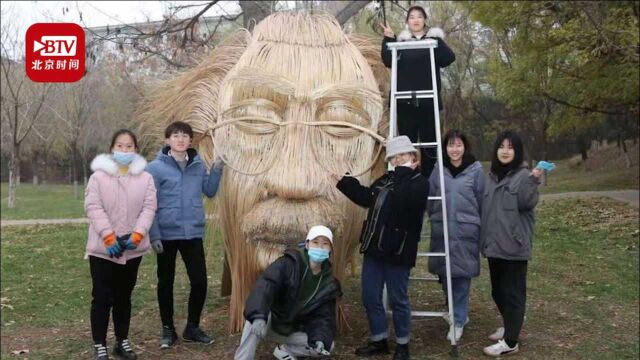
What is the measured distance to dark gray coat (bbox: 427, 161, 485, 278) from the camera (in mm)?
4516

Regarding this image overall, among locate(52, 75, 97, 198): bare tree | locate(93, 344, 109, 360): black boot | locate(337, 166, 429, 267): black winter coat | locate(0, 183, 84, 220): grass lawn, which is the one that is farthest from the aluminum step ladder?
locate(52, 75, 97, 198): bare tree

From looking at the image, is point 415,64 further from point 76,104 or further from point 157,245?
point 76,104

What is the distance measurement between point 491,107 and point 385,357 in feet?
71.4

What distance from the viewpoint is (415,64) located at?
4.73 metres

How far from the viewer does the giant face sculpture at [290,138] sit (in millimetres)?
4102

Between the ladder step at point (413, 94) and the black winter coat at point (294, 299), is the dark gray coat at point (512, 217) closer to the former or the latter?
the ladder step at point (413, 94)

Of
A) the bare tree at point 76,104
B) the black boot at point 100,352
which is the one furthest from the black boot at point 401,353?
the bare tree at point 76,104

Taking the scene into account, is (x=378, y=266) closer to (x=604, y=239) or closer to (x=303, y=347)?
(x=303, y=347)

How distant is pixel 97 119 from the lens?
79.9 ft

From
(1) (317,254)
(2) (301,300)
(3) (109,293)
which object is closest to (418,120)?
(1) (317,254)

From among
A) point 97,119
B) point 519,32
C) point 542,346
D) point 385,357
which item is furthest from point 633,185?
point 97,119

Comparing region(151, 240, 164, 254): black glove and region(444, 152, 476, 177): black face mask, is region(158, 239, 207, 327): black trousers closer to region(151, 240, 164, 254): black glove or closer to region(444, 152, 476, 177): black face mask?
region(151, 240, 164, 254): black glove

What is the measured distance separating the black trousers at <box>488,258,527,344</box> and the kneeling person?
4.27ft

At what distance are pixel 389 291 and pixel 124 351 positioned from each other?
1.97m
